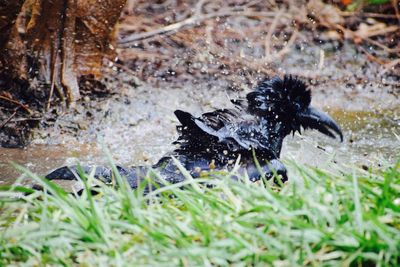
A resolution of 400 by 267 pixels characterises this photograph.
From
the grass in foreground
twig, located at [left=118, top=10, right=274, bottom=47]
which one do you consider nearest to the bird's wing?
the grass in foreground

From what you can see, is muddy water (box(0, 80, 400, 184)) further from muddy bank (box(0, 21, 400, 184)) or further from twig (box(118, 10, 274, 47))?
twig (box(118, 10, 274, 47))

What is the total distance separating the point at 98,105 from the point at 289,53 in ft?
11.5

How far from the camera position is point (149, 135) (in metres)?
6.63

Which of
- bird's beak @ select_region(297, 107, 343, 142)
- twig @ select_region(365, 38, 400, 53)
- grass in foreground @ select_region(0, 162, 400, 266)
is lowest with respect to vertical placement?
twig @ select_region(365, 38, 400, 53)

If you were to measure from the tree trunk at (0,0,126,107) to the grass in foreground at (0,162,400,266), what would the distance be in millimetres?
3493

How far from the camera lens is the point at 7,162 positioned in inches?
217

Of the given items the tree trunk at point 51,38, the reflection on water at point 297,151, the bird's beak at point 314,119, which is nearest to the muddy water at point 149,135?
the reflection on water at point 297,151

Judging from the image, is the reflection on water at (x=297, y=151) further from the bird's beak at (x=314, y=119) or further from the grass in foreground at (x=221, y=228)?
the grass in foreground at (x=221, y=228)

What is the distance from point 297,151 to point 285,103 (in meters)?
1.11

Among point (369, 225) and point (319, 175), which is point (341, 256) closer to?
point (369, 225)

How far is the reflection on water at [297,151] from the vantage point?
5.59 meters

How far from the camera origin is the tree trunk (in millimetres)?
6434

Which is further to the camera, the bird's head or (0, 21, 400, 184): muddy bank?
(0, 21, 400, 184): muddy bank

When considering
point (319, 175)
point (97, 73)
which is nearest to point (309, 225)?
point (319, 175)
